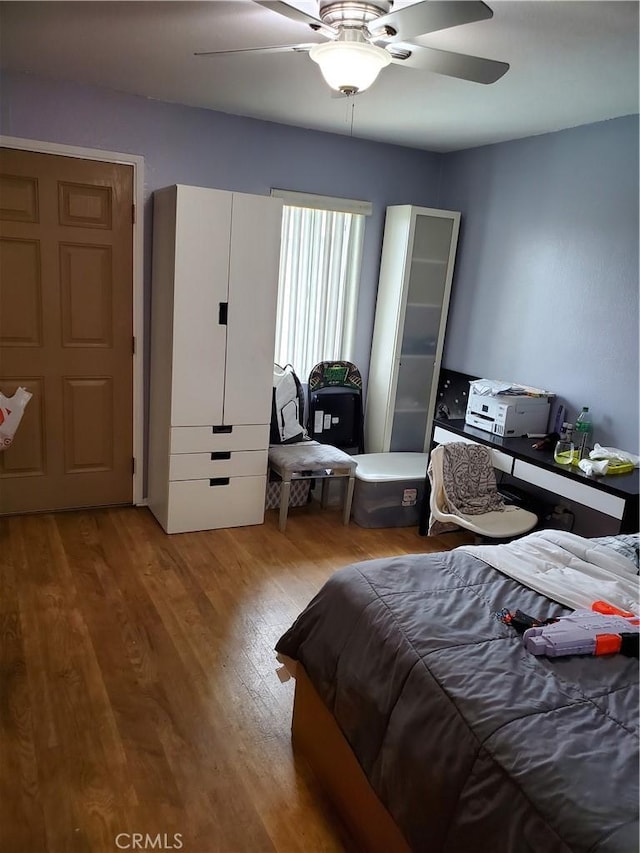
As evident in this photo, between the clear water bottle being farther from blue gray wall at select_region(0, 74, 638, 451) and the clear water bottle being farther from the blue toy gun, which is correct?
the blue toy gun

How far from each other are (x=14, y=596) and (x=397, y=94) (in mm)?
2986

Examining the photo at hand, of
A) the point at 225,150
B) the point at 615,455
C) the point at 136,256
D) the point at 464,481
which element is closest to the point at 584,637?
the point at 615,455

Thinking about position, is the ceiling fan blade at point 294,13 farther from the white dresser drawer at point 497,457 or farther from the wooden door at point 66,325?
the white dresser drawer at point 497,457

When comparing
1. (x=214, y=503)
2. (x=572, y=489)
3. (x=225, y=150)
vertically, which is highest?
(x=225, y=150)

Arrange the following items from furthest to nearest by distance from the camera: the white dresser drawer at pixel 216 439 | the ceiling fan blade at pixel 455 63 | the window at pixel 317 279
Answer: the window at pixel 317 279, the white dresser drawer at pixel 216 439, the ceiling fan blade at pixel 455 63

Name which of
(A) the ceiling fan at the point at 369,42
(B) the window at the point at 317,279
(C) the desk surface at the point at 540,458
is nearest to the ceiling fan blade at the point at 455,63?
(A) the ceiling fan at the point at 369,42

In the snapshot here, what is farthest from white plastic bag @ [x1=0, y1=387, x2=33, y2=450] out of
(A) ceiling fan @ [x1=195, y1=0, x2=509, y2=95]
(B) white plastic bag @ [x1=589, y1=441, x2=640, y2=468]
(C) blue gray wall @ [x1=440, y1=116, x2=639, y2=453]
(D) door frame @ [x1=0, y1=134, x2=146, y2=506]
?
(B) white plastic bag @ [x1=589, y1=441, x2=640, y2=468]

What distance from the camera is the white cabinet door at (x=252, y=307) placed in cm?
339

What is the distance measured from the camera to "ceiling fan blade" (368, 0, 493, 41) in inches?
61.4

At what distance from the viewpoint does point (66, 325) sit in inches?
140

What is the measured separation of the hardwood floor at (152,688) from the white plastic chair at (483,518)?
523 millimetres

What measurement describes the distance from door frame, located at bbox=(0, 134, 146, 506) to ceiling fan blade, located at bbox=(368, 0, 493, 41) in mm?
2018

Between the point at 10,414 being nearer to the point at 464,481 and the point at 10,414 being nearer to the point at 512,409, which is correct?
the point at 464,481

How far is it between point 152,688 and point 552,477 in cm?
206
